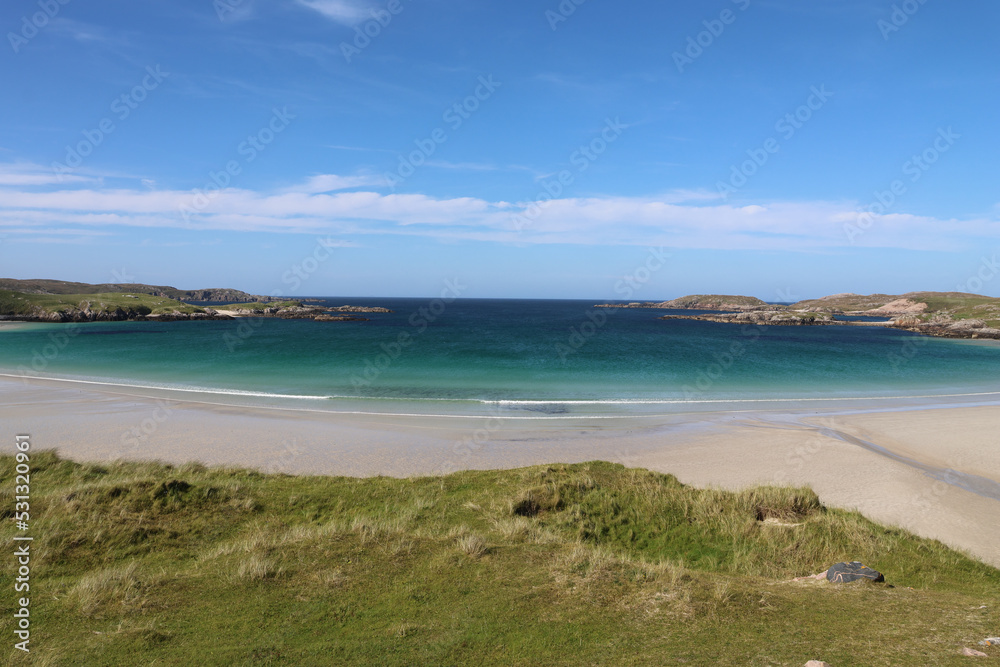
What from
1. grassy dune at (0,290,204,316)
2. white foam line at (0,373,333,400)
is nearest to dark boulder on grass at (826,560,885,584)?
white foam line at (0,373,333,400)

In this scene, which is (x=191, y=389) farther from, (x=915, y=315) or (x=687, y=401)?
(x=915, y=315)

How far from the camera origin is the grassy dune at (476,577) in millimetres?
5500

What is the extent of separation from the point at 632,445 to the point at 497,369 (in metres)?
22.9

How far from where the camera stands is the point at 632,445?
21547 mm

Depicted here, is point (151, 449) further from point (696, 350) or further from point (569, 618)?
point (696, 350)

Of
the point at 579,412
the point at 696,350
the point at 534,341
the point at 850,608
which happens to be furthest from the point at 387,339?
the point at 850,608

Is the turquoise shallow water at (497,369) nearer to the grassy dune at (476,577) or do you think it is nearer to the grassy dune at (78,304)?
the grassy dune at (476,577)

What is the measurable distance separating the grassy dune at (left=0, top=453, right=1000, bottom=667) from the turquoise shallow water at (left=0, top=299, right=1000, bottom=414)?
1829 centimetres

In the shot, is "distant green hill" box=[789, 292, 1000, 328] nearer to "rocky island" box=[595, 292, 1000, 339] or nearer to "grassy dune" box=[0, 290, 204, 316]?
"rocky island" box=[595, 292, 1000, 339]

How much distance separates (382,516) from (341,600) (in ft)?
11.4

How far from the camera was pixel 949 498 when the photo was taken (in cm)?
A: 1538

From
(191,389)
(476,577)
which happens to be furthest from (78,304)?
(476,577)

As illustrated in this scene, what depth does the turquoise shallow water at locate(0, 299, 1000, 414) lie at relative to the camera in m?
32.7

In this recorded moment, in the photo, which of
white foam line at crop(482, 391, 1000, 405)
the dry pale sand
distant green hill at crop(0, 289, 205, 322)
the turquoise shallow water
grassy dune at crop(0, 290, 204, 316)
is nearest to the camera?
the dry pale sand
